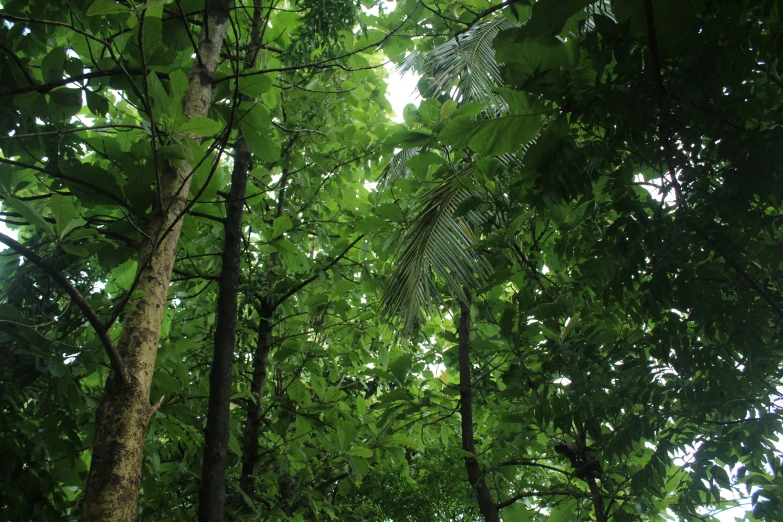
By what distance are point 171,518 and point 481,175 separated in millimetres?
1880

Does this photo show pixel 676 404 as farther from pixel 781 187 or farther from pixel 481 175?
pixel 481 175

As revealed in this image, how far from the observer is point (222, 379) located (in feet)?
6.89

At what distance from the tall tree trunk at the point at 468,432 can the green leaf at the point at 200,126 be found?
181 cm

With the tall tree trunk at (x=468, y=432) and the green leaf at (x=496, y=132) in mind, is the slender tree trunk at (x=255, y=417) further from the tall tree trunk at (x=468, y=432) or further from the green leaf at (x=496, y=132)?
the green leaf at (x=496, y=132)

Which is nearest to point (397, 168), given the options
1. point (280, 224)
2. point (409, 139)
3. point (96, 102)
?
point (280, 224)

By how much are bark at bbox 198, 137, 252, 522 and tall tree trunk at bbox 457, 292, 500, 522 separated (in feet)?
4.01

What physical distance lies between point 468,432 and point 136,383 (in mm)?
2138

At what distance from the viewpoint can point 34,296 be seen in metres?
1.90

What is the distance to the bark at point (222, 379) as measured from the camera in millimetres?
1841

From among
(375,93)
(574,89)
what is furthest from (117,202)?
(375,93)

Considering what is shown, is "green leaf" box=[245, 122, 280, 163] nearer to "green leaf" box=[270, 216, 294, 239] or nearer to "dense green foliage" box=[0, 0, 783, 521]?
"dense green foliage" box=[0, 0, 783, 521]

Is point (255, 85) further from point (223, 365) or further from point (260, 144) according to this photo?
point (223, 365)

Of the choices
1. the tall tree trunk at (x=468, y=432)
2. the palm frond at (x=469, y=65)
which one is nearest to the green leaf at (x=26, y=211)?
the tall tree trunk at (x=468, y=432)

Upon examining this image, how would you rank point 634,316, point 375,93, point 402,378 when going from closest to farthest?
point 634,316 → point 402,378 → point 375,93
